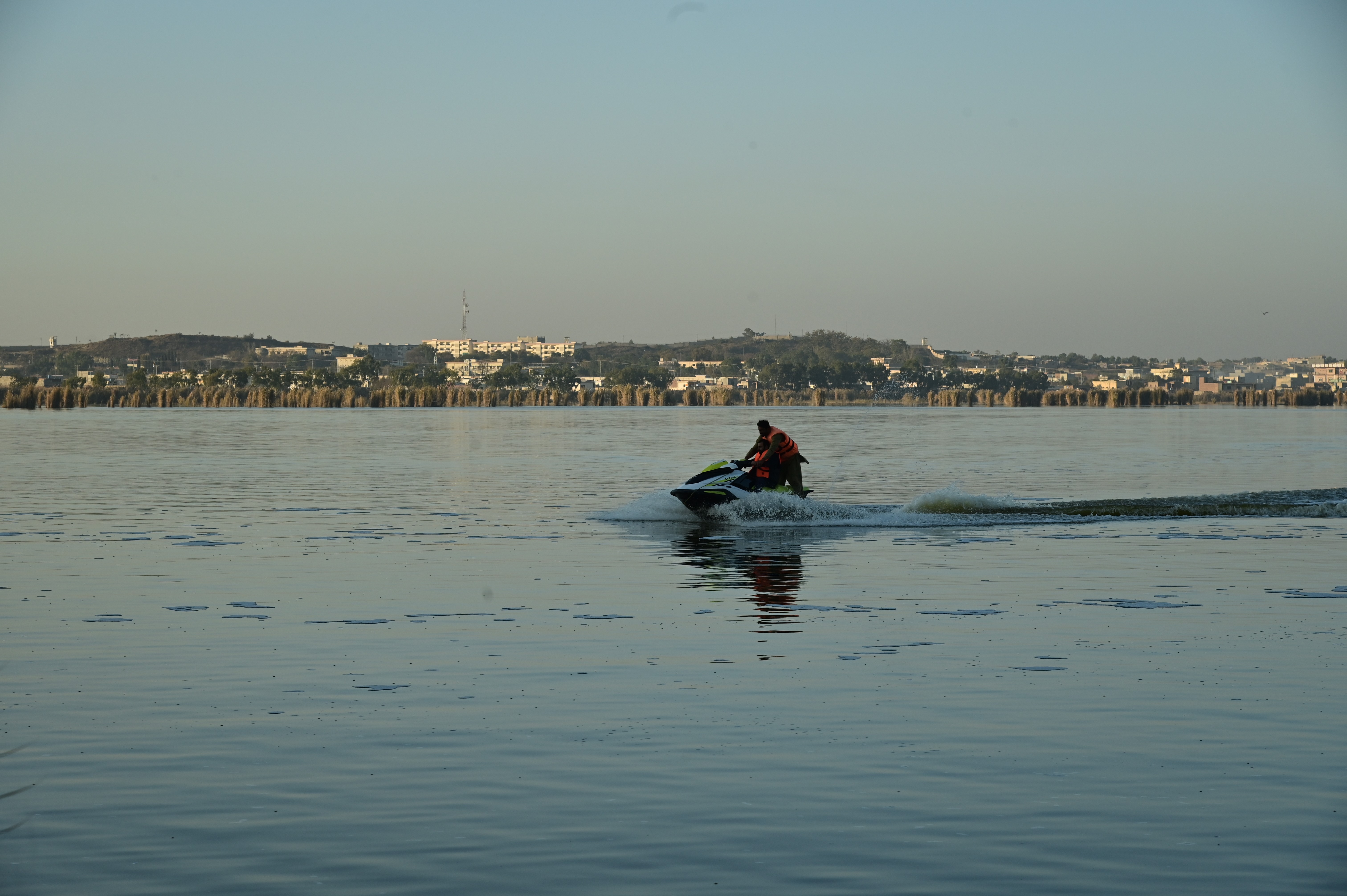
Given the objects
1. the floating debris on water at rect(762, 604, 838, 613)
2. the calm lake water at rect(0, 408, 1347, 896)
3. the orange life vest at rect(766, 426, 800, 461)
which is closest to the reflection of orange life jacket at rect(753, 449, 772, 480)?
the orange life vest at rect(766, 426, 800, 461)

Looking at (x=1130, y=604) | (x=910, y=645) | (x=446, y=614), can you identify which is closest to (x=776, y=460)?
(x=1130, y=604)

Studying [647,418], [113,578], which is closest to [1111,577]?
[113,578]

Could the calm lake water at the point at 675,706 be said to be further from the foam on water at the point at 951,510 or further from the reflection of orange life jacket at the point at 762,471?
the reflection of orange life jacket at the point at 762,471

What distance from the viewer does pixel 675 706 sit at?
13023mm

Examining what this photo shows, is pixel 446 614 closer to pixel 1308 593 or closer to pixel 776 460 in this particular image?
pixel 1308 593

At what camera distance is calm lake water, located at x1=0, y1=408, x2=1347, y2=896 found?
890cm

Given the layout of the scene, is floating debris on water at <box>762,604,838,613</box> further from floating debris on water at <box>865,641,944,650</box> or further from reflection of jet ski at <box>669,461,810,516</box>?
reflection of jet ski at <box>669,461,810,516</box>

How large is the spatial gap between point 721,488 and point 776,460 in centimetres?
126

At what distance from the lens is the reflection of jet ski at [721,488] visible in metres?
31.4

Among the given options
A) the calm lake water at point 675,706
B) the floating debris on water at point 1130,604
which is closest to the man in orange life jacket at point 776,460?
the calm lake water at point 675,706

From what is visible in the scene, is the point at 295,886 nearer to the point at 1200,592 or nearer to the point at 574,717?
the point at 574,717

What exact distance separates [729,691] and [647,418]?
130 meters

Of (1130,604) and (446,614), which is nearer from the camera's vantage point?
(446,614)

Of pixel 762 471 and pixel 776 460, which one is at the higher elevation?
pixel 776 460
